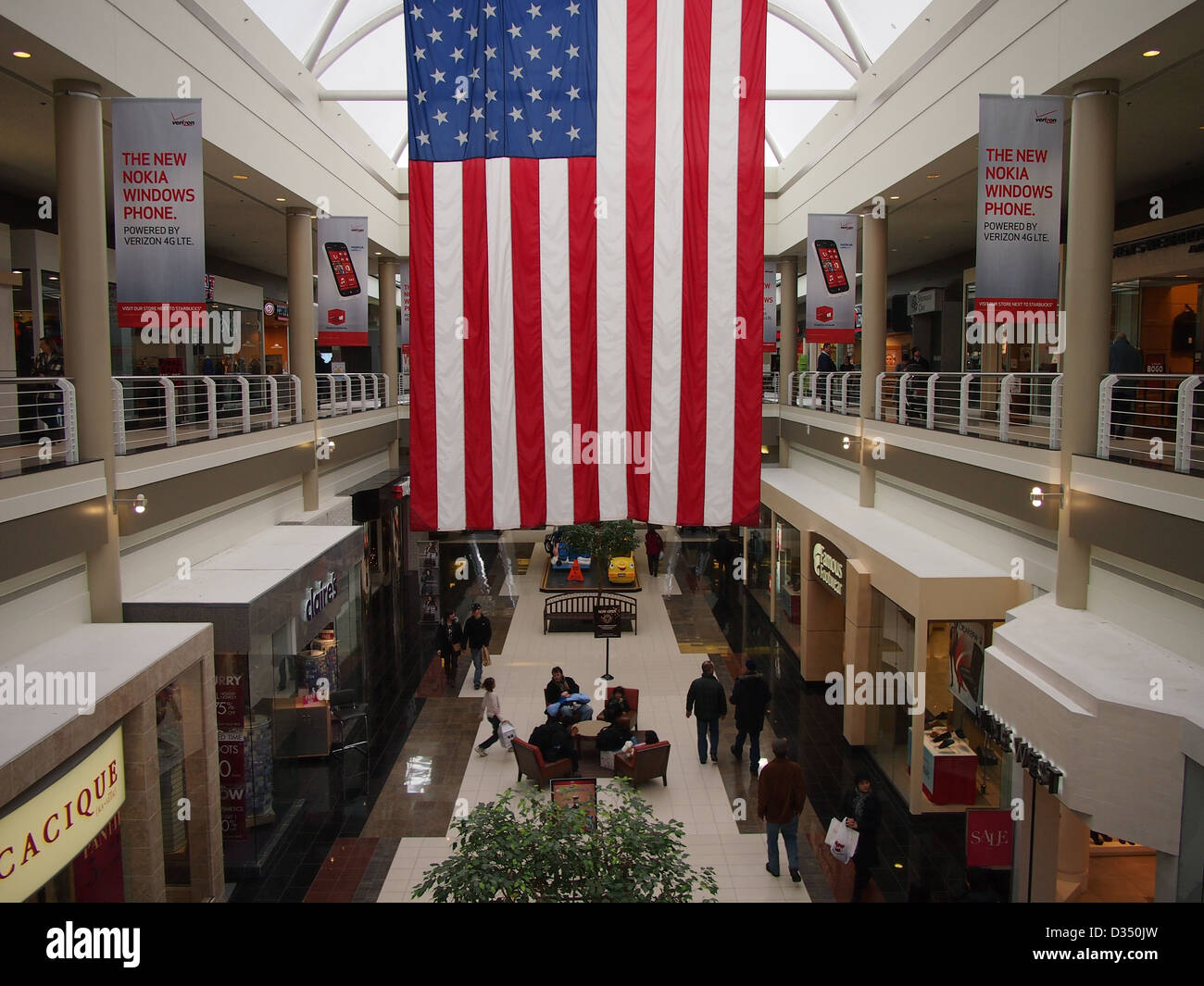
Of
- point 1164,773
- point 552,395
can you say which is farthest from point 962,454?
point 552,395

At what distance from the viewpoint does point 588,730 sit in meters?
14.2

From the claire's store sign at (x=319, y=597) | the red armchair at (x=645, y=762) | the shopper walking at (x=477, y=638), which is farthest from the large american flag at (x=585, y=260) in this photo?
the shopper walking at (x=477, y=638)

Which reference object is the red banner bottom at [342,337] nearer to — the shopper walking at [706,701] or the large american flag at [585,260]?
the shopper walking at [706,701]

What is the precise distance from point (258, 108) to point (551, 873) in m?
12.6

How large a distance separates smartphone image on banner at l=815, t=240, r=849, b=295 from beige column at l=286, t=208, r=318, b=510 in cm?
933

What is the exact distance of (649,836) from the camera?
5875 mm

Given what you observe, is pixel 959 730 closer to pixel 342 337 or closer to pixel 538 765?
A: pixel 538 765

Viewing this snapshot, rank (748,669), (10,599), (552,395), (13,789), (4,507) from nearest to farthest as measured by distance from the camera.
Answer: (13,789), (552,395), (4,507), (10,599), (748,669)

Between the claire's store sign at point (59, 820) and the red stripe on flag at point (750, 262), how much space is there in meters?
5.51

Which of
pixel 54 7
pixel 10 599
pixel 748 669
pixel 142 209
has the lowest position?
pixel 748 669

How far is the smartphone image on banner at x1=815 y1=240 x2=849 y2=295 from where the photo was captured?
1714 centimetres
